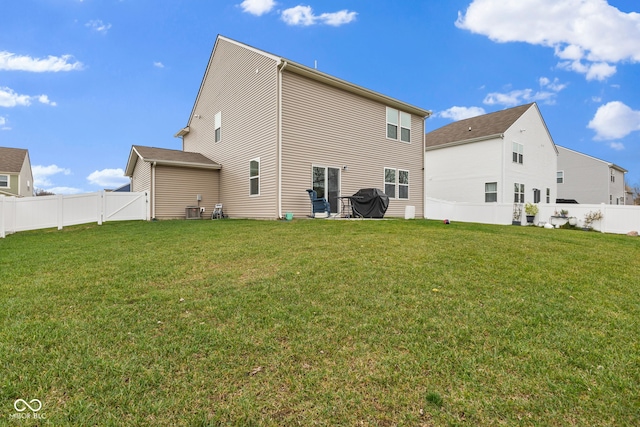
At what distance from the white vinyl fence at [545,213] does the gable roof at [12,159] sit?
1269 inches

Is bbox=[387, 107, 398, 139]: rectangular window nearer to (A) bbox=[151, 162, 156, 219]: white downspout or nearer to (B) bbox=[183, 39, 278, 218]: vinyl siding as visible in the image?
(B) bbox=[183, 39, 278, 218]: vinyl siding

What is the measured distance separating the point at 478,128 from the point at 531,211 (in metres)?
7.01

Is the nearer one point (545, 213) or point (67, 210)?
point (67, 210)

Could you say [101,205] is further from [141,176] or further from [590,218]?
[590,218]

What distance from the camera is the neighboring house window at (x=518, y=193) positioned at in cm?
1899

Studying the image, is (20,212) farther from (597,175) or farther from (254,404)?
(597,175)

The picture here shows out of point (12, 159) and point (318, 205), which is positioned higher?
point (12, 159)

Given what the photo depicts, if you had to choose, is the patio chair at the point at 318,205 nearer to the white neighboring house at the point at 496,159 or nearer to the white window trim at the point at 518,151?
the white neighboring house at the point at 496,159

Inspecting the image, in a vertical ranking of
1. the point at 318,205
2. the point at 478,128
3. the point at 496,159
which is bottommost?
the point at 318,205

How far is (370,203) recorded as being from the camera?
11586 mm

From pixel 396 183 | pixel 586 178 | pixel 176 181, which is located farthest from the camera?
pixel 586 178

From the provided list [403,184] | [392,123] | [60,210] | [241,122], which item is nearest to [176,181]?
[241,122]

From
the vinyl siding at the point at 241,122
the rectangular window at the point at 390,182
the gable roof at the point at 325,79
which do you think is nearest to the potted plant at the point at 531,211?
the gable roof at the point at 325,79

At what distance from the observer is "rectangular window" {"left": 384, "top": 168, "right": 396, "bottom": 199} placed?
13.9m
